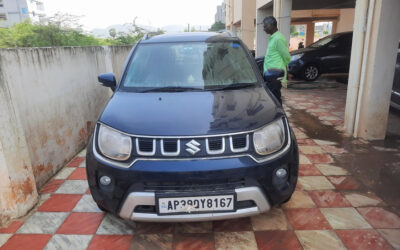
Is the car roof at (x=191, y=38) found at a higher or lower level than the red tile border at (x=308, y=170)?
higher

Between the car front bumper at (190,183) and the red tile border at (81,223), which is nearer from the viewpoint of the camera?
the car front bumper at (190,183)

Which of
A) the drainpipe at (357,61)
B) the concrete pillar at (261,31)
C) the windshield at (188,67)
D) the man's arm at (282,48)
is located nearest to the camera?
the windshield at (188,67)

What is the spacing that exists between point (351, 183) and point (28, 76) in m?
3.60

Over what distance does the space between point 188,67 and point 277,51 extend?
2201 mm

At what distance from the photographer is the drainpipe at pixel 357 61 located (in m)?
4.27

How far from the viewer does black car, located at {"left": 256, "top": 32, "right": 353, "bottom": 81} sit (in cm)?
983

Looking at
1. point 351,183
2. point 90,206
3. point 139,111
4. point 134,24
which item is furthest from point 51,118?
point 134,24

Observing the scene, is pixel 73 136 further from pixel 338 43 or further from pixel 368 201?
pixel 338 43

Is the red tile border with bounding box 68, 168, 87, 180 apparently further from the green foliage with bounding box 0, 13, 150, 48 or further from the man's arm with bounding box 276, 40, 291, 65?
the man's arm with bounding box 276, 40, 291, 65

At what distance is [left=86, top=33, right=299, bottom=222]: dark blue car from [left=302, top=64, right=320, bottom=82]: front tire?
8.11 metres

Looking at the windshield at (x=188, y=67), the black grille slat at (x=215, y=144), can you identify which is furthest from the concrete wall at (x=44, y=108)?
the black grille slat at (x=215, y=144)

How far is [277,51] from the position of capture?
4711mm

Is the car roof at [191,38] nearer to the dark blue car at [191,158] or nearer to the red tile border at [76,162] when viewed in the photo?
the dark blue car at [191,158]

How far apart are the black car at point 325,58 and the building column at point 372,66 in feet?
17.8
